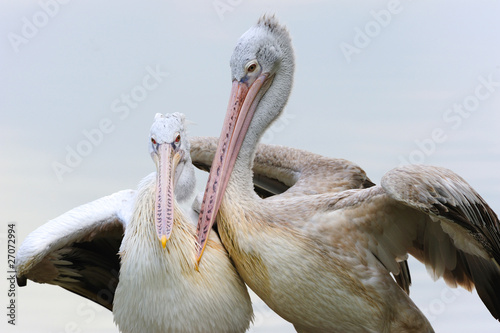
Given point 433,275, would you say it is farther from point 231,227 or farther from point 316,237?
point 231,227

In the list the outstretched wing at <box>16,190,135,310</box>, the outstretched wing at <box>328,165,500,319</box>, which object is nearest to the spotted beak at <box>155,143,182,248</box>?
the outstretched wing at <box>16,190,135,310</box>

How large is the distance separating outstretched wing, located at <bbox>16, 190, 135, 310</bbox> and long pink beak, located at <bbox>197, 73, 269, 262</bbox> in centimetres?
96

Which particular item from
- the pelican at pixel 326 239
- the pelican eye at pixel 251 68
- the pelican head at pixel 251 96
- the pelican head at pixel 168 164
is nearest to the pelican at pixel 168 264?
the pelican head at pixel 168 164

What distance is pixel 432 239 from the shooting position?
688 centimetres

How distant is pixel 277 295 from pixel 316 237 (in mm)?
577

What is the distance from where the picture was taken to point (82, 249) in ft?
25.7

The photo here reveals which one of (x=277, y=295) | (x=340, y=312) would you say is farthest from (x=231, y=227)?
(x=340, y=312)

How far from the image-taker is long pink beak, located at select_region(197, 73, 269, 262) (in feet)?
22.7

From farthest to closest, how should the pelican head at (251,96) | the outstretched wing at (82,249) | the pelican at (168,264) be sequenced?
the outstretched wing at (82,249)
the pelican head at (251,96)
the pelican at (168,264)

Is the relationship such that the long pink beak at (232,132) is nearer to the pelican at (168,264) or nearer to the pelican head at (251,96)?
the pelican head at (251,96)

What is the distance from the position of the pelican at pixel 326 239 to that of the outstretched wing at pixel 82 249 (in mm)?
1096

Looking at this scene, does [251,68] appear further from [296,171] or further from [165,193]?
[296,171]

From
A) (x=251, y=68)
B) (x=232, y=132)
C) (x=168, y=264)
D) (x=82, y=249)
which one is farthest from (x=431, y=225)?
(x=82, y=249)

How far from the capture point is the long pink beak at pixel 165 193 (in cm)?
643
